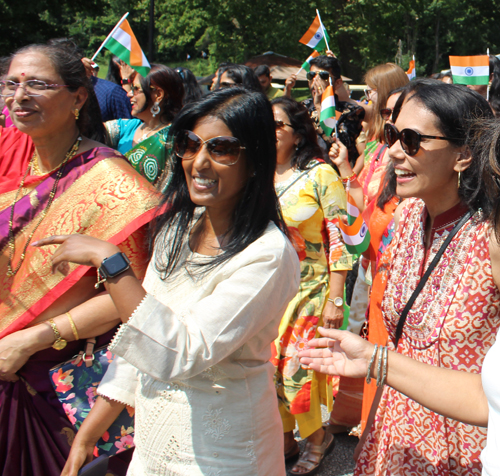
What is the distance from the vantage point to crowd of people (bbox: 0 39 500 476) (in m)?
1.43

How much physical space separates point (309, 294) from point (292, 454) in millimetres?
972

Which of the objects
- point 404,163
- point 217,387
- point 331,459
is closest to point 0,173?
point 217,387

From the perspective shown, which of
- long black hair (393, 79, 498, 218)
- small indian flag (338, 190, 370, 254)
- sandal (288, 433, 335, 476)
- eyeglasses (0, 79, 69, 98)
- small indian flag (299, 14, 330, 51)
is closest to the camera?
long black hair (393, 79, 498, 218)

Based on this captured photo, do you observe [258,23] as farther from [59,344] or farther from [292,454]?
[59,344]

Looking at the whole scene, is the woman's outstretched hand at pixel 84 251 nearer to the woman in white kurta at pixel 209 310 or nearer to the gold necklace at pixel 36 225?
the woman in white kurta at pixel 209 310

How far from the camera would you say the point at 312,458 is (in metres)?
3.12

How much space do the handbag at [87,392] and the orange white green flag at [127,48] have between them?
2.38 m

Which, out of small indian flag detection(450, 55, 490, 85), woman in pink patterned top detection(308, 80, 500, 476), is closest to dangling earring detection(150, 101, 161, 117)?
small indian flag detection(450, 55, 490, 85)

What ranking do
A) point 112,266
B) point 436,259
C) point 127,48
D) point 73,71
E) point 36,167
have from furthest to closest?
point 127,48, point 36,167, point 73,71, point 436,259, point 112,266

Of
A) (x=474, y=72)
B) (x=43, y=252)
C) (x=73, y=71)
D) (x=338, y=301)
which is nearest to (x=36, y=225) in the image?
(x=43, y=252)

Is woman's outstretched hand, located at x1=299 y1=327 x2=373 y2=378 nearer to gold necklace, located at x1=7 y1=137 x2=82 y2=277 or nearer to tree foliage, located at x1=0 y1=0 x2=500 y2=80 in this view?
gold necklace, located at x1=7 y1=137 x2=82 y2=277

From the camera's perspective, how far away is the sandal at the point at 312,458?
305cm

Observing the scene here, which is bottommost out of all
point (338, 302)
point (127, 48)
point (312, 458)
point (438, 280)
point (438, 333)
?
point (312, 458)

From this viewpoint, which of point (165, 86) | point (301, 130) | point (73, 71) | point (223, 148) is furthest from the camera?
point (165, 86)
